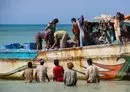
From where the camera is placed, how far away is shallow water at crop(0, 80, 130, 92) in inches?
792

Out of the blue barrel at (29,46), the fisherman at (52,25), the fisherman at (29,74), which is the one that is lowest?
the fisherman at (29,74)

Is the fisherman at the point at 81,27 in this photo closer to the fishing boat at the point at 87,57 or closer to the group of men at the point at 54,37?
the fishing boat at the point at 87,57

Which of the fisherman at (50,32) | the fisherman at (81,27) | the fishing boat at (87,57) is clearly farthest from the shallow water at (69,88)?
the fisherman at (50,32)

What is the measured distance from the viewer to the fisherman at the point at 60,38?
23.7 meters

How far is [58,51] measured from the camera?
77.6 ft

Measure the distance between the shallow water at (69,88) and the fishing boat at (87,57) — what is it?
565 mm

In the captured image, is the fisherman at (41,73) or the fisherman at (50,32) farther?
the fisherman at (50,32)

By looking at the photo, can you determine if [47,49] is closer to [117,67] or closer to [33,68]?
[33,68]

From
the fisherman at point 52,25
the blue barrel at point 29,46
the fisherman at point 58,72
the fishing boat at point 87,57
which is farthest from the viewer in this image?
the blue barrel at point 29,46

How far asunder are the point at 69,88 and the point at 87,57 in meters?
3.09

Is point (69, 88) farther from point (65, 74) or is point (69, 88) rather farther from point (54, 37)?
point (54, 37)

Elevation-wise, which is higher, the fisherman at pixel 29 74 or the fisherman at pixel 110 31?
the fisherman at pixel 110 31

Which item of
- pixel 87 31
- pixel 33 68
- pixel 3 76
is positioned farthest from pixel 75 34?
pixel 3 76

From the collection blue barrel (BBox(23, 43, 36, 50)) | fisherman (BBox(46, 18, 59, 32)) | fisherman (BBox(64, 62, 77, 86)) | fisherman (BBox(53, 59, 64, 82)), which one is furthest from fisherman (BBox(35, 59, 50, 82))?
blue barrel (BBox(23, 43, 36, 50))
